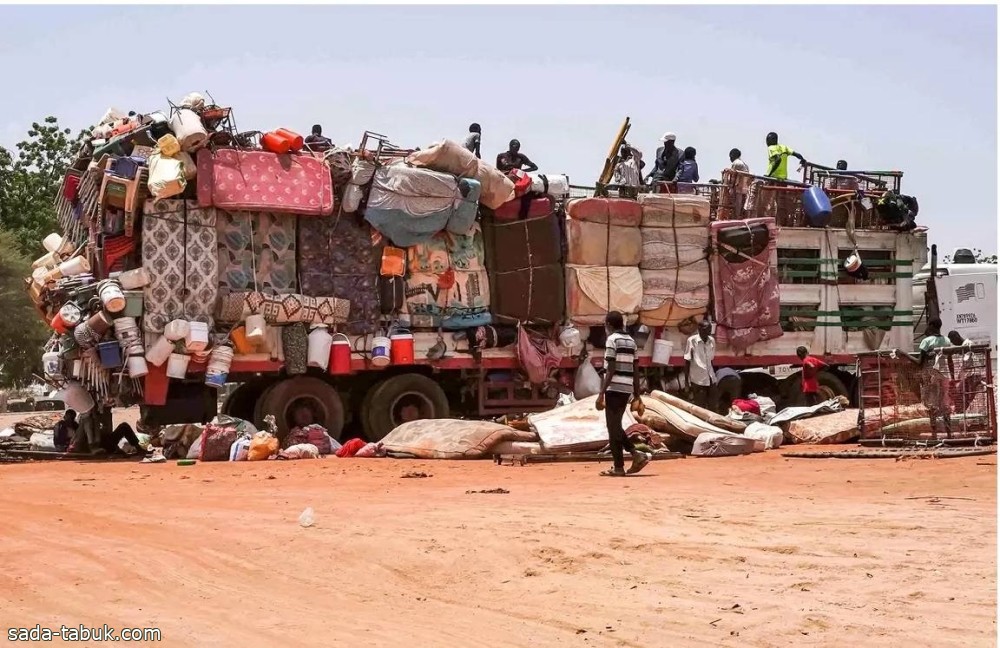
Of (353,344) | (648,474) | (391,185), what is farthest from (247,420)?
(648,474)

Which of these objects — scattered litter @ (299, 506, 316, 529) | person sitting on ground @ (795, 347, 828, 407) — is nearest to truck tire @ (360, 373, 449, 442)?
person sitting on ground @ (795, 347, 828, 407)

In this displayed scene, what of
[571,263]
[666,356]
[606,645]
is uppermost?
[571,263]

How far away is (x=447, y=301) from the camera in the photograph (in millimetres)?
17344

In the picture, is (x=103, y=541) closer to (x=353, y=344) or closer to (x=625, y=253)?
(x=353, y=344)

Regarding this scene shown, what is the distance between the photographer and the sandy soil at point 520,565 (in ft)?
20.5

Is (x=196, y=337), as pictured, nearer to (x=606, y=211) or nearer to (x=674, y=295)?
(x=606, y=211)

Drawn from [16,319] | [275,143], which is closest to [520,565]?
[275,143]

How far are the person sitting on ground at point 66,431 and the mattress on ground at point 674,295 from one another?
746cm

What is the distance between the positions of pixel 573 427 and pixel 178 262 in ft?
16.0

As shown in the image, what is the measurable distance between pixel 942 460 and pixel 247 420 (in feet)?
27.2

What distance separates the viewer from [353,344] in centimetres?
1683

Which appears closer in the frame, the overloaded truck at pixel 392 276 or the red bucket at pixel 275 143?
the overloaded truck at pixel 392 276

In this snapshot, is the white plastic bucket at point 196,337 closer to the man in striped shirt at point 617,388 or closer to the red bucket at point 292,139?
the red bucket at point 292,139

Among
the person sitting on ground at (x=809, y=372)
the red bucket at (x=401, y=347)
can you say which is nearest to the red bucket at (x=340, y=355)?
the red bucket at (x=401, y=347)
